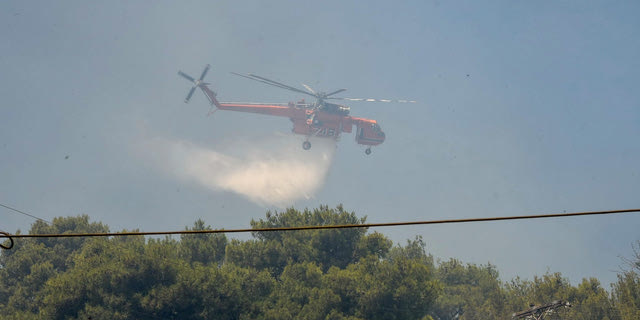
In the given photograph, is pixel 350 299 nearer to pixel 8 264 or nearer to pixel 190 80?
pixel 8 264

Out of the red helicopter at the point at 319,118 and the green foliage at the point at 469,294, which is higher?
the red helicopter at the point at 319,118

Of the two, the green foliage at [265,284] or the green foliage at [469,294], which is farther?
the green foliage at [469,294]

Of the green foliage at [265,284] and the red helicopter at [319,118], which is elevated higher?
the red helicopter at [319,118]

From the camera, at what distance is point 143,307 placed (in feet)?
176

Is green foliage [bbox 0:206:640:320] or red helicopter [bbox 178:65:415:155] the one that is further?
red helicopter [bbox 178:65:415:155]

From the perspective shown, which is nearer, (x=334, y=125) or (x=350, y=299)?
(x=350, y=299)

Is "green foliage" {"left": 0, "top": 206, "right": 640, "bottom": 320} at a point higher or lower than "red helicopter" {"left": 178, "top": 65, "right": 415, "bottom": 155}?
lower

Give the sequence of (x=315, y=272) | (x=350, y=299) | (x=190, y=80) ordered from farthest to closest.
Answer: (x=190, y=80), (x=315, y=272), (x=350, y=299)

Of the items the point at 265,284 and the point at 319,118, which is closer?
the point at 265,284

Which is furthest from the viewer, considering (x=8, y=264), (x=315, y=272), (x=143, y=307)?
(x=8, y=264)

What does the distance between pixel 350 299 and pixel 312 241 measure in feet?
52.0

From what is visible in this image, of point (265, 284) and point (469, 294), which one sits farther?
point (469, 294)

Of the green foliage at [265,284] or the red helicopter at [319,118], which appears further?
the red helicopter at [319,118]

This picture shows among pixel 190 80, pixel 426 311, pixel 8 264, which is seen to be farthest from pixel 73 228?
pixel 426 311
